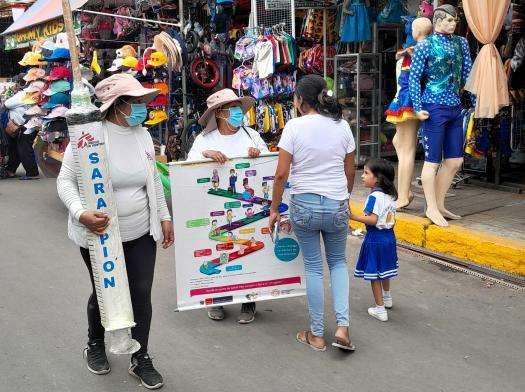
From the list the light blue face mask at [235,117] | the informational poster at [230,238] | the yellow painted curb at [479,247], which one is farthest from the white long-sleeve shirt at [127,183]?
the yellow painted curb at [479,247]

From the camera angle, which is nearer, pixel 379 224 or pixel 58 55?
pixel 379 224

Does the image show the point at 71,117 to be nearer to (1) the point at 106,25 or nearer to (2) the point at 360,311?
(2) the point at 360,311

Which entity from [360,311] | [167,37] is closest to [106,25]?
[167,37]

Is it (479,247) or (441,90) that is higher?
(441,90)

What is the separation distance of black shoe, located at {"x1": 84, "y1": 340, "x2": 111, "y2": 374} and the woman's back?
4.97 ft

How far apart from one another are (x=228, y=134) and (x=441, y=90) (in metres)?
2.57

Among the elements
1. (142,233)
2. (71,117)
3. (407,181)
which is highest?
(71,117)

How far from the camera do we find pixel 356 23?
9336mm

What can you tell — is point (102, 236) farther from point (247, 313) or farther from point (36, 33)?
point (36, 33)

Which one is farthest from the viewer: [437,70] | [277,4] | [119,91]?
[277,4]

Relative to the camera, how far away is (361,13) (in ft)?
30.3

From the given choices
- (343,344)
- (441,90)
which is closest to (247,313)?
(343,344)

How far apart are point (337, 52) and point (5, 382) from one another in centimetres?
768

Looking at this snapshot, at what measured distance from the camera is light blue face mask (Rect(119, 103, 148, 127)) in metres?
3.53
